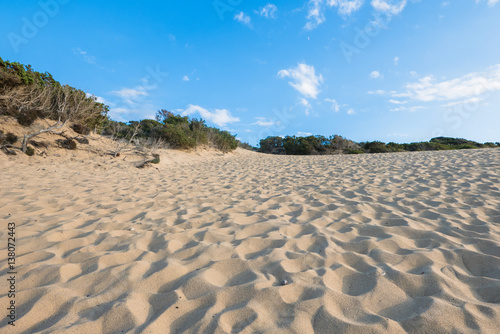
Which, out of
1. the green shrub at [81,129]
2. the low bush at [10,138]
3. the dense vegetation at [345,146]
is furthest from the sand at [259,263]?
the dense vegetation at [345,146]

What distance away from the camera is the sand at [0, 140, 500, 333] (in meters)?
1.39

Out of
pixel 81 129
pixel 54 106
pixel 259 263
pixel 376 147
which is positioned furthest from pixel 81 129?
pixel 376 147

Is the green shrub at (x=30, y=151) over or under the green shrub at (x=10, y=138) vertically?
under

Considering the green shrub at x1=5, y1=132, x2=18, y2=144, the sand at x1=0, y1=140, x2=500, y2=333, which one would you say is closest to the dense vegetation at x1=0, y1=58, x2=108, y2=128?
the green shrub at x1=5, y1=132, x2=18, y2=144

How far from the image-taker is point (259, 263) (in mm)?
2008

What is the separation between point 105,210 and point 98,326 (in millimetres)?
2554

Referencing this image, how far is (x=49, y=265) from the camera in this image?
1964 millimetres

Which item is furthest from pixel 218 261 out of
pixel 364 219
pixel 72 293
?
pixel 364 219

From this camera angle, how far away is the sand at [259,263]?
1395mm

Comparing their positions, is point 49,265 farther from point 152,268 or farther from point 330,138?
point 330,138

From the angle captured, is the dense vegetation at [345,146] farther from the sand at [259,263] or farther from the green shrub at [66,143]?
the green shrub at [66,143]

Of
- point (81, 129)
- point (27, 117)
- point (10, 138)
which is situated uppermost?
point (27, 117)

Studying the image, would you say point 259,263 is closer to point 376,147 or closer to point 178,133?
point 178,133

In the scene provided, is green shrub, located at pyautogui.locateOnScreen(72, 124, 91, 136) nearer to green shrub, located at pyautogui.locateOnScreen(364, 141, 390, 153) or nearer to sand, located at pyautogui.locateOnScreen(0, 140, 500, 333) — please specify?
sand, located at pyautogui.locateOnScreen(0, 140, 500, 333)
